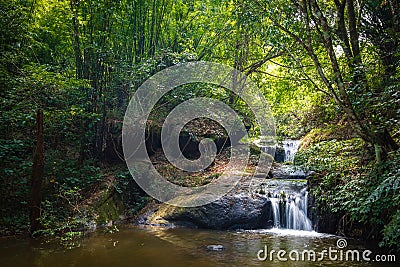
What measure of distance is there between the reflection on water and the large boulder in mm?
379

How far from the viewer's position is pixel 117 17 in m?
8.73

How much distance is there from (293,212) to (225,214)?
172 cm

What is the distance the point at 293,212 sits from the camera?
26.5 feet

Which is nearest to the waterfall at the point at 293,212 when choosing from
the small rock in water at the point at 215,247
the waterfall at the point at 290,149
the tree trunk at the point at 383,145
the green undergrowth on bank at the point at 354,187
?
the green undergrowth on bank at the point at 354,187

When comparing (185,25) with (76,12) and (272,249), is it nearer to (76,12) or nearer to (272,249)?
(76,12)

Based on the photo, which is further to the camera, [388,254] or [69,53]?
[69,53]

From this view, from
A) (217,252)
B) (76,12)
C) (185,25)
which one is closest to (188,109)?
(185,25)

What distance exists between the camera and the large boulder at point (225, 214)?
26.3 ft

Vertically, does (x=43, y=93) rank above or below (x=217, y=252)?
above

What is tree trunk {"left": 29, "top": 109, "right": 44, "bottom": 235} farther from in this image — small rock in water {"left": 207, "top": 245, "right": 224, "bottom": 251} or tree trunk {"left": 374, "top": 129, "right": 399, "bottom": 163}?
tree trunk {"left": 374, "top": 129, "right": 399, "bottom": 163}

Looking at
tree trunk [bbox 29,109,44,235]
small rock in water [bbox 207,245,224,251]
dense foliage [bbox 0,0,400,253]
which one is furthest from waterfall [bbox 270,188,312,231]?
tree trunk [bbox 29,109,44,235]

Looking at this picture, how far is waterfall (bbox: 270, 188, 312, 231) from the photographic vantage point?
7844 millimetres

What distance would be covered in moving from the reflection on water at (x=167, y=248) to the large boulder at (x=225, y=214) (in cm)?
38

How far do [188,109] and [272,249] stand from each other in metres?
6.00
